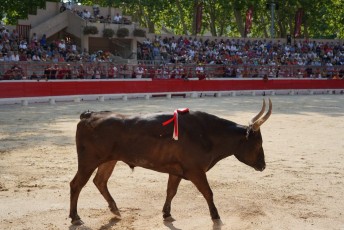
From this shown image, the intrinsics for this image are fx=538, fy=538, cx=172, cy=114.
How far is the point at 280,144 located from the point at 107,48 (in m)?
25.3

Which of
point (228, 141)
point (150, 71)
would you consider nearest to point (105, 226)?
point (228, 141)

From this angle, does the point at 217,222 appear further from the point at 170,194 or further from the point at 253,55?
the point at 253,55

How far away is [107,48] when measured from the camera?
120ft

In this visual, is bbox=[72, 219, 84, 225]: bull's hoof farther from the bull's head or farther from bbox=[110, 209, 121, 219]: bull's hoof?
the bull's head

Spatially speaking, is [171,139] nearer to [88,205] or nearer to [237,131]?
[237,131]

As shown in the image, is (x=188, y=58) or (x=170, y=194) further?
(x=188, y=58)

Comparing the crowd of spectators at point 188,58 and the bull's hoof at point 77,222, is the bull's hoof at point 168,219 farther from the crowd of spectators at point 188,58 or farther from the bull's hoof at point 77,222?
the crowd of spectators at point 188,58

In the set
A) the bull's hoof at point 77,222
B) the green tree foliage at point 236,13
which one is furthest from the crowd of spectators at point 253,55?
the bull's hoof at point 77,222

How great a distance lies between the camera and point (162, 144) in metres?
6.07

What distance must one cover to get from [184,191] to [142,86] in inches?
799

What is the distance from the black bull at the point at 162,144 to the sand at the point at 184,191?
578 mm

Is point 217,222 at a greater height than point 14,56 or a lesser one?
lesser

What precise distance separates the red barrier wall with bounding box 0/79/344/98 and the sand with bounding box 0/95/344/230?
9.71m

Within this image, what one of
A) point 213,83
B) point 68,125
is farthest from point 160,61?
point 68,125
